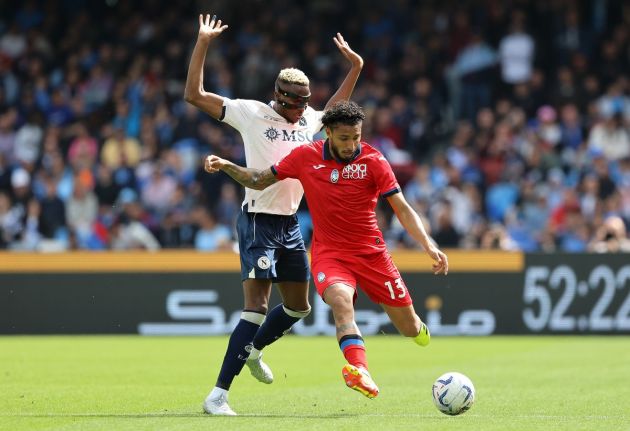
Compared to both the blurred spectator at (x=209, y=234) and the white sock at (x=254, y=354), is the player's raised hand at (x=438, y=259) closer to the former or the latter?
the white sock at (x=254, y=354)

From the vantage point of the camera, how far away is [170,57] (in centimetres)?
2528

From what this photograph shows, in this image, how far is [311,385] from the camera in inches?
462

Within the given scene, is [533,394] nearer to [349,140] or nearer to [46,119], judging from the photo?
[349,140]

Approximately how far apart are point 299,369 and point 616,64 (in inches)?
479

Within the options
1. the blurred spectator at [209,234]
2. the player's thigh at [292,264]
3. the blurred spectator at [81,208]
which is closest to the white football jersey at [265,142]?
the player's thigh at [292,264]

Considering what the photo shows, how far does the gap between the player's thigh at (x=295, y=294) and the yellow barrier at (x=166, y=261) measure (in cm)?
908

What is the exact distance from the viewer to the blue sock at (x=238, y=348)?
933cm

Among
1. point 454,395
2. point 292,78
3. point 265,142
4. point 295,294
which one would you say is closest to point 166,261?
point 295,294

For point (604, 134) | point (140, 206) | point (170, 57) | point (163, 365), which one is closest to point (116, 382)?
point (163, 365)

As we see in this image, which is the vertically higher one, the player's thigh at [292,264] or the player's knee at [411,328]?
the player's thigh at [292,264]

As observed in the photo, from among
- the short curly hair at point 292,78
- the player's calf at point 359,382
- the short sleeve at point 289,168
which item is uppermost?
the short curly hair at point 292,78

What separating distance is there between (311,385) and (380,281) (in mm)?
2632

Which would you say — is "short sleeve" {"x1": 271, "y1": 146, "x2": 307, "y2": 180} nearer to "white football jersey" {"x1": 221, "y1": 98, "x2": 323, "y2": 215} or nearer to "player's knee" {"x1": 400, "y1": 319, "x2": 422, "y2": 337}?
"white football jersey" {"x1": 221, "y1": 98, "x2": 323, "y2": 215}

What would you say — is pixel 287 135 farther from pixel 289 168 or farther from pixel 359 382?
pixel 359 382
